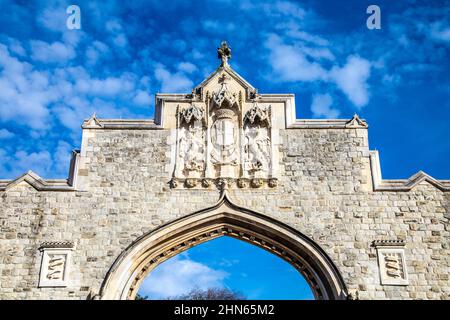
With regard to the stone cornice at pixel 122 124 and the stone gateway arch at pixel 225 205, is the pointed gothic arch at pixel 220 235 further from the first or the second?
the stone cornice at pixel 122 124

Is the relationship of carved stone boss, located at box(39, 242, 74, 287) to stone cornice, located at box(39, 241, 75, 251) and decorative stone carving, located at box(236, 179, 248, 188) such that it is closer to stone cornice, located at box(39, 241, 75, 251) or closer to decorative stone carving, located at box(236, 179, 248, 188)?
stone cornice, located at box(39, 241, 75, 251)

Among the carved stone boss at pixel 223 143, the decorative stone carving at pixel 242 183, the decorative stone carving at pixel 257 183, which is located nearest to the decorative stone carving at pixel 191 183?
the carved stone boss at pixel 223 143

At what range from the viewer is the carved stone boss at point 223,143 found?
1380 cm

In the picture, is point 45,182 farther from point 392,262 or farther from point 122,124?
point 392,262

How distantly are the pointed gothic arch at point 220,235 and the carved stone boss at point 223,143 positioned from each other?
2.20 ft

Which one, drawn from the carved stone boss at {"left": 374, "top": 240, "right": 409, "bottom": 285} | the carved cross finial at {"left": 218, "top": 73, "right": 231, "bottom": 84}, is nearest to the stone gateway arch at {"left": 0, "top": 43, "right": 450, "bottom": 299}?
the carved stone boss at {"left": 374, "top": 240, "right": 409, "bottom": 285}

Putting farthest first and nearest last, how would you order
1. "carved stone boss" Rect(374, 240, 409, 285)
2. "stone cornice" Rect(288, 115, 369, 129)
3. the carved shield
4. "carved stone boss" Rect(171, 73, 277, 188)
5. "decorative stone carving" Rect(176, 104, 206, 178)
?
"stone cornice" Rect(288, 115, 369, 129) → the carved shield → "decorative stone carving" Rect(176, 104, 206, 178) → "carved stone boss" Rect(171, 73, 277, 188) → "carved stone boss" Rect(374, 240, 409, 285)

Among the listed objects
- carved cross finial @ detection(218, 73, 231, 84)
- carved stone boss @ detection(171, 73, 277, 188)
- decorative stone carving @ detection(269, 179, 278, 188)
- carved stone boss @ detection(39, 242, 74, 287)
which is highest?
carved cross finial @ detection(218, 73, 231, 84)

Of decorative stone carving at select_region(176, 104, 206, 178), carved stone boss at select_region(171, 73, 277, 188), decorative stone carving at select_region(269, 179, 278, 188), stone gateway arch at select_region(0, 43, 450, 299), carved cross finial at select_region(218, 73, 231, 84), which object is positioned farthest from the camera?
carved cross finial at select_region(218, 73, 231, 84)

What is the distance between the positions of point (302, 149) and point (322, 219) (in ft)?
5.70

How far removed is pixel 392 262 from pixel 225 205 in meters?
3.68

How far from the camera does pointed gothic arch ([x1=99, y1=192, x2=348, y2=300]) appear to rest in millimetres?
13000

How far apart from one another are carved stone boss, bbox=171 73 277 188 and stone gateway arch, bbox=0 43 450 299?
0.09 feet

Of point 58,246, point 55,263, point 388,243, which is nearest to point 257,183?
point 388,243
